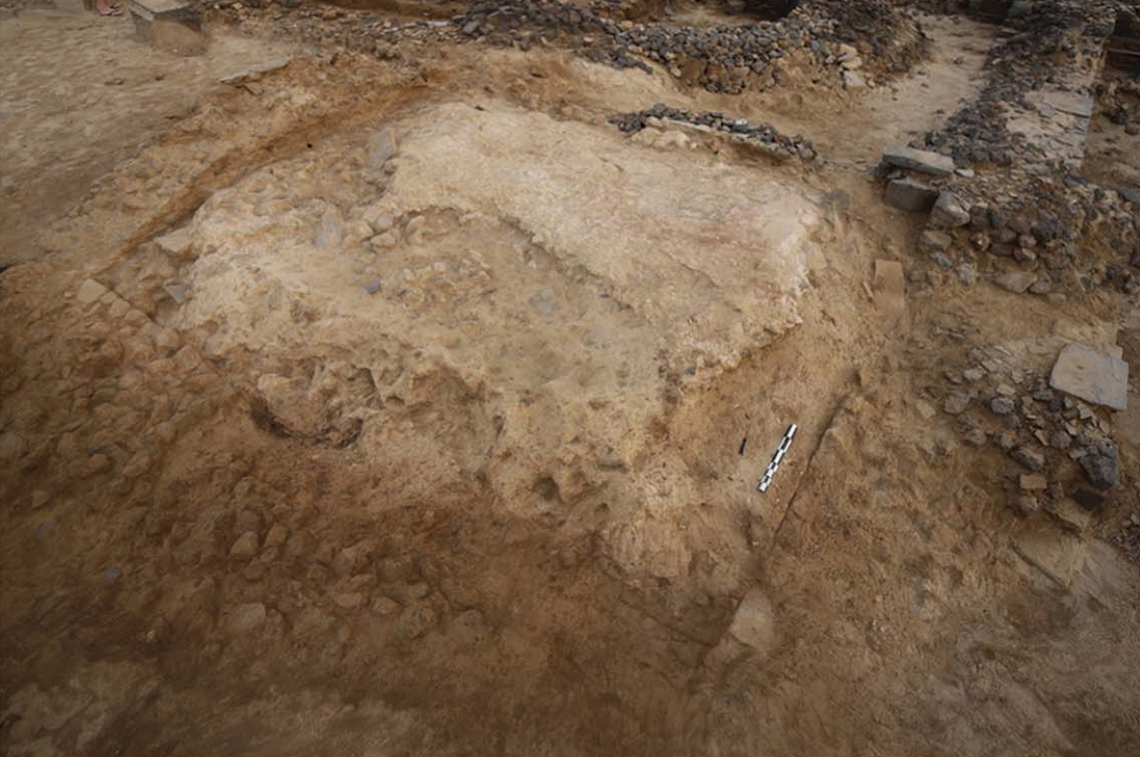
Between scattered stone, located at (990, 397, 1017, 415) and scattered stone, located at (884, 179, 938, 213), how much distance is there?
5.29 ft

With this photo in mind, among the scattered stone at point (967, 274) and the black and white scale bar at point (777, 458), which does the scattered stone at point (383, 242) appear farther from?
the scattered stone at point (967, 274)

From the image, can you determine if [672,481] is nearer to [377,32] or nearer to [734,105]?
[734,105]

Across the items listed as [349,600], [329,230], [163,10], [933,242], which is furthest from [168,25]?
[933,242]

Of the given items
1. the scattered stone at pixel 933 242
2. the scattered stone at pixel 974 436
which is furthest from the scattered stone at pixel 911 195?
the scattered stone at pixel 974 436

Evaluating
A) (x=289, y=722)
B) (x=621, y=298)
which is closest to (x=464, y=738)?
(x=289, y=722)

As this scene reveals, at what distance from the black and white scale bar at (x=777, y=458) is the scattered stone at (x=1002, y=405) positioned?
104 cm

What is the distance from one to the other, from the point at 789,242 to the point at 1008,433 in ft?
4.63

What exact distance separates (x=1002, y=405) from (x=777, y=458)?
124 cm

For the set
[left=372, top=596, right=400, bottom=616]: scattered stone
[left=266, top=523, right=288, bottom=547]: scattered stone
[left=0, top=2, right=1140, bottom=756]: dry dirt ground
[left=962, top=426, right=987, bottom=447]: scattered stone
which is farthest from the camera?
[left=962, top=426, right=987, bottom=447]: scattered stone

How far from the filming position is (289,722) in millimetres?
2150

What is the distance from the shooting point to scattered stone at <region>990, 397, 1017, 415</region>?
3.23m

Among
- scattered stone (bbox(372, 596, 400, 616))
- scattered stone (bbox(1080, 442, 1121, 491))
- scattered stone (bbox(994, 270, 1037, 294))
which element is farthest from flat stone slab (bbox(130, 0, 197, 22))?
scattered stone (bbox(1080, 442, 1121, 491))

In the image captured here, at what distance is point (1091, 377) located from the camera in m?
3.35

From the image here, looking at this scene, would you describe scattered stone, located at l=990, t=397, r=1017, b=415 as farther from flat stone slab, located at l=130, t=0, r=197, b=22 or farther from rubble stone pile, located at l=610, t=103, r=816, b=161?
flat stone slab, located at l=130, t=0, r=197, b=22
